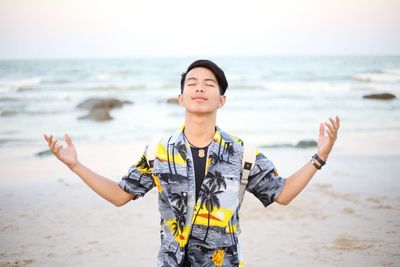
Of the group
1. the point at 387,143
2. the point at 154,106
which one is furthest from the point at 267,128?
the point at 154,106

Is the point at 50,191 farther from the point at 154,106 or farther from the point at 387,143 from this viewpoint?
the point at 154,106

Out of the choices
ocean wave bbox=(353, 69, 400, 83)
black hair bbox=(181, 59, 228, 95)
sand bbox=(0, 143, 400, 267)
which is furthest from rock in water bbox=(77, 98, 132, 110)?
ocean wave bbox=(353, 69, 400, 83)

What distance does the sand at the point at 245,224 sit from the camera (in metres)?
4.95

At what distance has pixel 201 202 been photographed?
2465 mm

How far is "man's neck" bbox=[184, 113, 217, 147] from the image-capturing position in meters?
2.63

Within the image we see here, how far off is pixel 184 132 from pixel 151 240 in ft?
10.1

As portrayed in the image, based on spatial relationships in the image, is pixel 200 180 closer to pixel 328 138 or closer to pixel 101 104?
pixel 328 138

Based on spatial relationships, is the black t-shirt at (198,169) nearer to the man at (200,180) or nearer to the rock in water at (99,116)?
the man at (200,180)

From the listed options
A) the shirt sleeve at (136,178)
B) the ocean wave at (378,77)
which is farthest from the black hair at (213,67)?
the ocean wave at (378,77)

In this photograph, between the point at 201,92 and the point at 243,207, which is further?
the point at 243,207

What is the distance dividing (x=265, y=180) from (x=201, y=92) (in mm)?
638

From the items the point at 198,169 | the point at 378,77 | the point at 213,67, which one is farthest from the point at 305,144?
the point at 378,77

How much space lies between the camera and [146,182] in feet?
8.92

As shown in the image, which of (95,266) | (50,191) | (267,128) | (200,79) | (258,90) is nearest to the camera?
(200,79)
